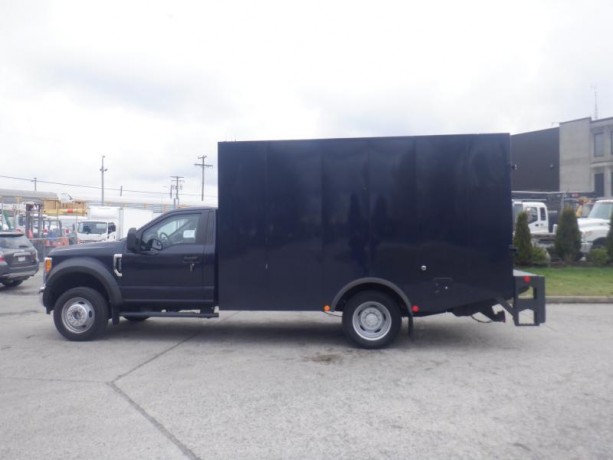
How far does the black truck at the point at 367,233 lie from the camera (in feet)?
26.6

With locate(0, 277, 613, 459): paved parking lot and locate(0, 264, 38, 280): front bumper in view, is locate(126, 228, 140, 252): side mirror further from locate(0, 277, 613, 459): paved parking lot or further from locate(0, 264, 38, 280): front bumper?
locate(0, 264, 38, 280): front bumper

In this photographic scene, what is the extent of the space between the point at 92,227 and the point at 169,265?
25999 millimetres

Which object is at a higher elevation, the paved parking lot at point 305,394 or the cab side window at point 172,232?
the cab side window at point 172,232

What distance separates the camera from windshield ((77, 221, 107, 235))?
32.5m

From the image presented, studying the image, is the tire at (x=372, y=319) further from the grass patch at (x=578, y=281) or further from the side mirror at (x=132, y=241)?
the grass patch at (x=578, y=281)

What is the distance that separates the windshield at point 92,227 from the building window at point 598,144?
38124mm

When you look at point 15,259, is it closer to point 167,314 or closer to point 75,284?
point 75,284

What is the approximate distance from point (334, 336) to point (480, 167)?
344 cm

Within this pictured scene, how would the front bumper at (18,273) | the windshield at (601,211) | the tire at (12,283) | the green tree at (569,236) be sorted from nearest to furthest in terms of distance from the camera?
the front bumper at (18,273)
the tire at (12,283)
the green tree at (569,236)
the windshield at (601,211)

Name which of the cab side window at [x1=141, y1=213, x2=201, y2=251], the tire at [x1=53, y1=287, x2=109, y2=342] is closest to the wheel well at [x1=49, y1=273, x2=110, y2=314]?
the tire at [x1=53, y1=287, x2=109, y2=342]

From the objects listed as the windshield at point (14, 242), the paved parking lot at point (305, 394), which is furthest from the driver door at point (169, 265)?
the windshield at point (14, 242)

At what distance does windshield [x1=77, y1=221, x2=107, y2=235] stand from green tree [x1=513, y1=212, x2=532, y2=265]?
2317 centimetres

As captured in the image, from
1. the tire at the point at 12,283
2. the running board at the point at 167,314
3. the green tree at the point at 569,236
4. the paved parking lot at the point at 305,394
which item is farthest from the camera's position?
the green tree at the point at 569,236

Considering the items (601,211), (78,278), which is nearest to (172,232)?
(78,278)
